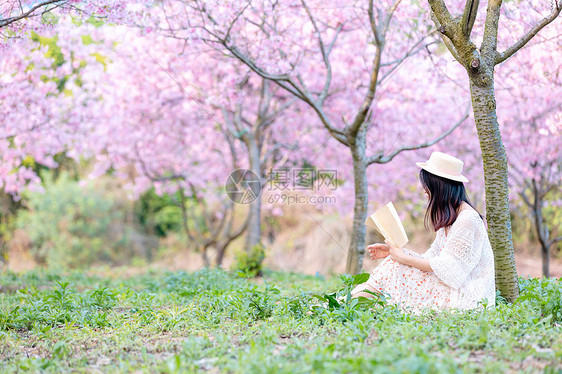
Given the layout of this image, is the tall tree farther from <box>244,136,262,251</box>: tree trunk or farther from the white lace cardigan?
<box>244,136,262,251</box>: tree trunk

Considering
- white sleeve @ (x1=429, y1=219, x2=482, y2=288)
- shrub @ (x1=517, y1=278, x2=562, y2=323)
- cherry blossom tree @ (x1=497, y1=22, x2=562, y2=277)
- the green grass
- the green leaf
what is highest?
cherry blossom tree @ (x1=497, y1=22, x2=562, y2=277)

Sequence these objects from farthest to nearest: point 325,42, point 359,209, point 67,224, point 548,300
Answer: point 67,224 < point 325,42 < point 359,209 < point 548,300

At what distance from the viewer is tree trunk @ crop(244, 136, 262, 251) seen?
7.34 meters

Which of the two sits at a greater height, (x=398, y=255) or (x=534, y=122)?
(x=534, y=122)

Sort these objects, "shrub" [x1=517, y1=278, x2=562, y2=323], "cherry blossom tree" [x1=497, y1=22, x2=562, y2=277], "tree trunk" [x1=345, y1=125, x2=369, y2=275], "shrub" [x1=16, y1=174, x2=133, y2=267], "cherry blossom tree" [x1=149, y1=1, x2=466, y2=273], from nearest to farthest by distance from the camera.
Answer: "shrub" [x1=517, y1=278, x2=562, y2=323] < "cherry blossom tree" [x1=149, y1=1, x2=466, y2=273] < "tree trunk" [x1=345, y1=125, x2=369, y2=275] < "cherry blossom tree" [x1=497, y1=22, x2=562, y2=277] < "shrub" [x1=16, y1=174, x2=133, y2=267]

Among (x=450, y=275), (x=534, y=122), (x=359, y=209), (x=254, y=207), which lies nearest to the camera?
(x=450, y=275)

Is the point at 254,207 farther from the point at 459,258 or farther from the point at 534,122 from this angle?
the point at 459,258

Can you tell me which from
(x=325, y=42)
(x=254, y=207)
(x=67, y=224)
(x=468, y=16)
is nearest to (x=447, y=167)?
(x=468, y=16)

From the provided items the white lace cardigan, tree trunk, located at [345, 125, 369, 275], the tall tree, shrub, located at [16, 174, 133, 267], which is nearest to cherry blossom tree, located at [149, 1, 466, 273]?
tree trunk, located at [345, 125, 369, 275]

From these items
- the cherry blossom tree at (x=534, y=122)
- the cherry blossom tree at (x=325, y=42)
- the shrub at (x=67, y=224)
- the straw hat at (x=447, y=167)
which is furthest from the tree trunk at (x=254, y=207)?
the shrub at (x=67, y=224)

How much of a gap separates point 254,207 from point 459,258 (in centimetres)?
453

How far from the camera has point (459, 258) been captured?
10.2 feet

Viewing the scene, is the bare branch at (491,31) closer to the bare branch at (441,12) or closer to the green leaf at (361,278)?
the bare branch at (441,12)

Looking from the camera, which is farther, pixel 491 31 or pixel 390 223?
pixel 491 31
